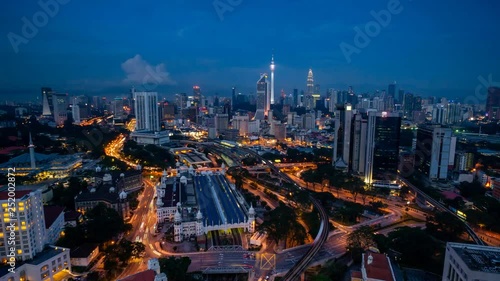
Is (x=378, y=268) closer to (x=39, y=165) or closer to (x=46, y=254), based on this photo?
(x=46, y=254)

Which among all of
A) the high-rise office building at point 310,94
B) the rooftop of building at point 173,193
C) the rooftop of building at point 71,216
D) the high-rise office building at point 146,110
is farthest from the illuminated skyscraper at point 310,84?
the rooftop of building at point 71,216

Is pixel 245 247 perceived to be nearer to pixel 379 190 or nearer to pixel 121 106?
pixel 379 190

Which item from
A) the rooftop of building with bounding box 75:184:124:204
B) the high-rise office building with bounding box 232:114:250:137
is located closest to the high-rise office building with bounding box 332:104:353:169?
the rooftop of building with bounding box 75:184:124:204

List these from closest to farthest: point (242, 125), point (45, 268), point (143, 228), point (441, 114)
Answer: point (45, 268) → point (143, 228) → point (441, 114) → point (242, 125)

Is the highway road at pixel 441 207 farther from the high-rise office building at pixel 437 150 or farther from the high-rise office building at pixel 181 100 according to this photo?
the high-rise office building at pixel 181 100

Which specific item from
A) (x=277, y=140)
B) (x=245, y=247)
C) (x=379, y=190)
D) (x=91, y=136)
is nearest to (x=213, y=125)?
(x=277, y=140)

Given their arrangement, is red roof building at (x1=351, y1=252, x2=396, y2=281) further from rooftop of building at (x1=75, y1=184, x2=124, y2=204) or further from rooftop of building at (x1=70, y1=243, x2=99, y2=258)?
rooftop of building at (x1=75, y1=184, x2=124, y2=204)

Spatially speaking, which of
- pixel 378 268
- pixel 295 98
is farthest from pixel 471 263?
pixel 295 98
